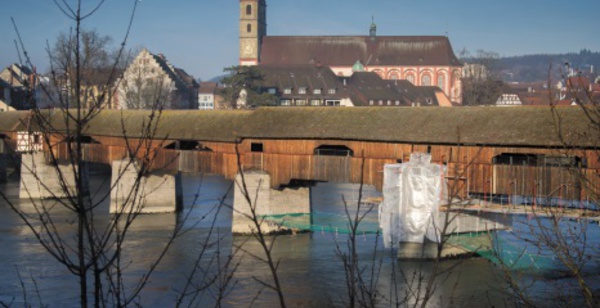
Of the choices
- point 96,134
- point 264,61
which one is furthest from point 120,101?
point 96,134

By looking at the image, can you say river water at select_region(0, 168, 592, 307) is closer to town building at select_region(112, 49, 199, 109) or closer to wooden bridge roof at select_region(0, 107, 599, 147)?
wooden bridge roof at select_region(0, 107, 599, 147)

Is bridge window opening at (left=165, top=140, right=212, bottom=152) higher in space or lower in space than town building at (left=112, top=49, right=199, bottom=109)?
lower

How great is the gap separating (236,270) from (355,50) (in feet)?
234

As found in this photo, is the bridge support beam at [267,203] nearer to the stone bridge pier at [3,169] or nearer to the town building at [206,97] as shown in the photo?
the stone bridge pier at [3,169]

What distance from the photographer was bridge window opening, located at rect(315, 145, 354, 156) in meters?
22.6

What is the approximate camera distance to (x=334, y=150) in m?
22.6

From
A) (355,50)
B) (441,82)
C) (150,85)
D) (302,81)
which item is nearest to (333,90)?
(302,81)

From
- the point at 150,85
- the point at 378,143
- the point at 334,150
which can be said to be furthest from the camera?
the point at 150,85

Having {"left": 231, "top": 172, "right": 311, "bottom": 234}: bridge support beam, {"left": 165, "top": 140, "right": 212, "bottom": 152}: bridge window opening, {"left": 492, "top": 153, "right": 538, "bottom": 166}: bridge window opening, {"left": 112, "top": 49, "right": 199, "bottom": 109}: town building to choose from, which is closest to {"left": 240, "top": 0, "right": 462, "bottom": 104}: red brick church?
{"left": 112, "top": 49, "right": 199, "bottom": 109}: town building

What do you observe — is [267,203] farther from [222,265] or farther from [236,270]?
[222,265]

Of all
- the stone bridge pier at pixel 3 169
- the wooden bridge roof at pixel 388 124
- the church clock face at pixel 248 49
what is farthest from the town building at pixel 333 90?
the wooden bridge roof at pixel 388 124

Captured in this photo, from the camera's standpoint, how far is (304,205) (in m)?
23.8

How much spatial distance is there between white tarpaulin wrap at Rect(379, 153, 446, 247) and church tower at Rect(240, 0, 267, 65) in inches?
2803

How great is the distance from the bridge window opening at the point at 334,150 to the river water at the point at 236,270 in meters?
2.22
